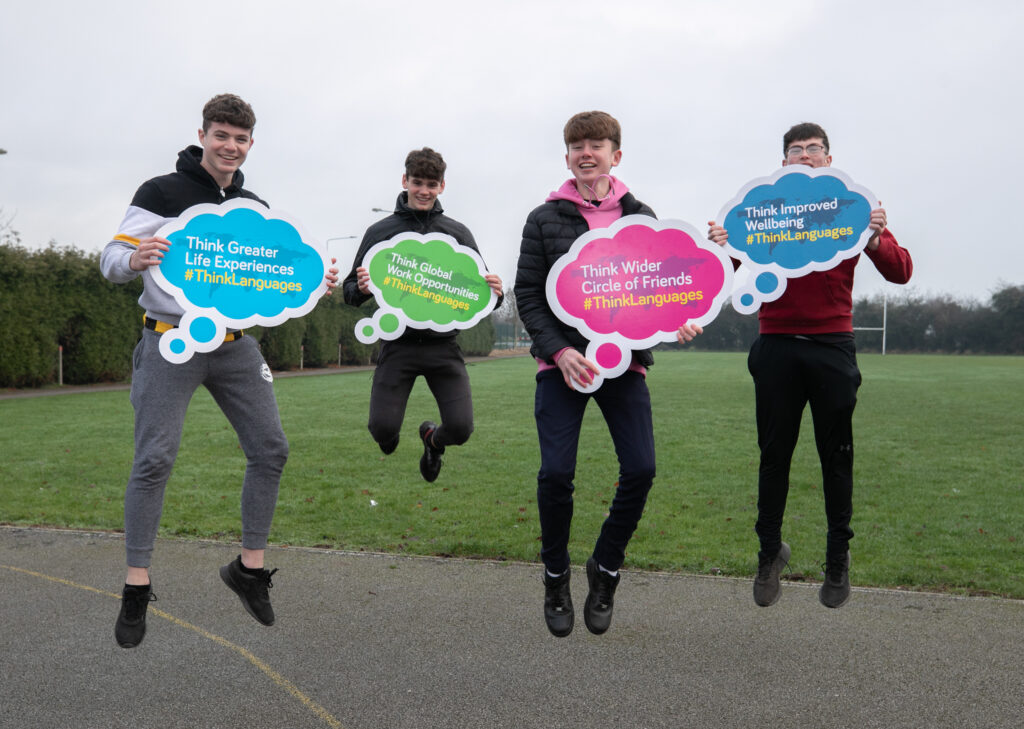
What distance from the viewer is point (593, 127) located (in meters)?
3.72

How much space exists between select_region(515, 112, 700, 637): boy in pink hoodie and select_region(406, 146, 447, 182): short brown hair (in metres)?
1.04

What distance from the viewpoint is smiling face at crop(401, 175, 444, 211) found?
4719 millimetres

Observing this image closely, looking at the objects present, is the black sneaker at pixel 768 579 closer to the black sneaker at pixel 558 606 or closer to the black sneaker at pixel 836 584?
the black sneaker at pixel 836 584

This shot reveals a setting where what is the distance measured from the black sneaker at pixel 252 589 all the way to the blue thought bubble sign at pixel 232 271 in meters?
1.05

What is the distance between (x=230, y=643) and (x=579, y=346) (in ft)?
8.48

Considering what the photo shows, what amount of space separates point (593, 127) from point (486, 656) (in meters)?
2.75

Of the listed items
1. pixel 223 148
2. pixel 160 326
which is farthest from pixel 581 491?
pixel 223 148

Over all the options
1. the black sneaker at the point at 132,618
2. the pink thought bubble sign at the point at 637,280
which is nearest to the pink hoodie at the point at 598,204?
the pink thought bubble sign at the point at 637,280

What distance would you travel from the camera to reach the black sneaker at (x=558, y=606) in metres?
3.67

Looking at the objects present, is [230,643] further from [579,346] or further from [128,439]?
[128,439]

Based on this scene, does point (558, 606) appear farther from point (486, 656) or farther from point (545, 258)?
point (545, 258)

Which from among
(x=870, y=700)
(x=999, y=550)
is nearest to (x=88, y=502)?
(x=870, y=700)

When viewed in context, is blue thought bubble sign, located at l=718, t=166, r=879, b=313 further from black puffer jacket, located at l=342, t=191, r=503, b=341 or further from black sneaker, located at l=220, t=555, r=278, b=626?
black sneaker, located at l=220, t=555, r=278, b=626

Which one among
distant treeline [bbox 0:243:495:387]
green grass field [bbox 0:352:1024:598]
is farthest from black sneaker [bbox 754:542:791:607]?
distant treeline [bbox 0:243:495:387]
